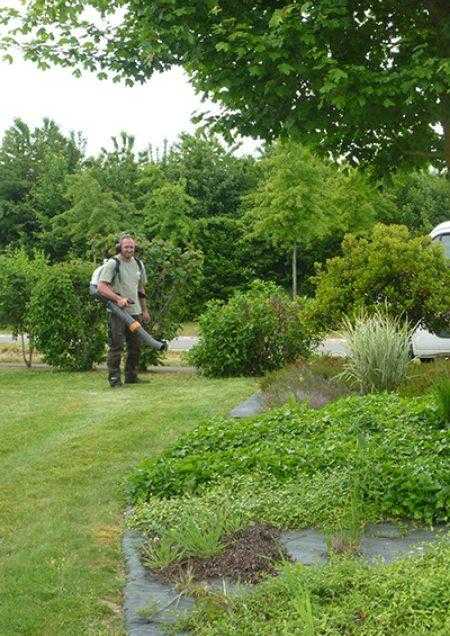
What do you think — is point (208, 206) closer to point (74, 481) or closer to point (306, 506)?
point (74, 481)

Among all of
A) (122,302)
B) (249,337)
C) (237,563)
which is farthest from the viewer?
(249,337)

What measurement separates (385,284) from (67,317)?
15.5ft

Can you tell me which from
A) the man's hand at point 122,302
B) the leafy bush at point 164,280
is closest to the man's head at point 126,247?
the man's hand at point 122,302

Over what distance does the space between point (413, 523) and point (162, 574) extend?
4.98ft

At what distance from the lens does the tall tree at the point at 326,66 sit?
6625mm

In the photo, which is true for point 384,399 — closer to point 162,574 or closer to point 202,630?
point 162,574

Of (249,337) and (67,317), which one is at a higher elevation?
(67,317)

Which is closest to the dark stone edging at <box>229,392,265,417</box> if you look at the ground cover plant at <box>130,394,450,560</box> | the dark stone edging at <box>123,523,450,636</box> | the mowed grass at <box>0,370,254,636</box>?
the mowed grass at <box>0,370,254,636</box>

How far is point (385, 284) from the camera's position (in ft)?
39.8

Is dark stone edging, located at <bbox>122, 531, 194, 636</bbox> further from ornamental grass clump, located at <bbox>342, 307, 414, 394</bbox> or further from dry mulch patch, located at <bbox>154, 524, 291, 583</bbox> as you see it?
ornamental grass clump, located at <bbox>342, 307, 414, 394</bbox>

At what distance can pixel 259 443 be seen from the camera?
22.3 ft

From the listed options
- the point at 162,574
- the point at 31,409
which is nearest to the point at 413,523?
the point at 162,574

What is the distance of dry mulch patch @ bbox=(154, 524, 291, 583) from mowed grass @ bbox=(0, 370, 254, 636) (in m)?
0.29

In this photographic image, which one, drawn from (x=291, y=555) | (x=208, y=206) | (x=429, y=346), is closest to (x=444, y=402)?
(x=291, y=555)
